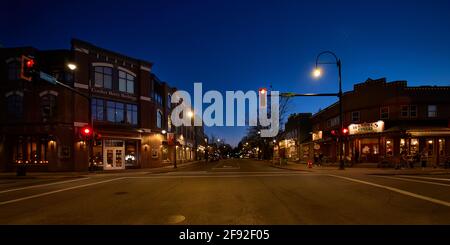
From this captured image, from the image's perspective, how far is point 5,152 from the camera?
34.6m

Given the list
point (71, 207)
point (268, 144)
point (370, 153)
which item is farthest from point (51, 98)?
point (268, 144)

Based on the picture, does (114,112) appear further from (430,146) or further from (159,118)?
(430,146)

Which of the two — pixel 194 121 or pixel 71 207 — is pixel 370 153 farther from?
pixel 194 121

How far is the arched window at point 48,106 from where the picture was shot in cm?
3388

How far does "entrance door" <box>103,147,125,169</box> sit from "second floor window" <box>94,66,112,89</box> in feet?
22.7

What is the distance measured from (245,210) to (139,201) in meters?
4.26

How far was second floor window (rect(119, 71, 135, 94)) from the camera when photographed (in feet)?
128

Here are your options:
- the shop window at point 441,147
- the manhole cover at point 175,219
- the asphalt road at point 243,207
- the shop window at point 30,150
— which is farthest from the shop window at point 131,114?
the manhole cover at point 175,219

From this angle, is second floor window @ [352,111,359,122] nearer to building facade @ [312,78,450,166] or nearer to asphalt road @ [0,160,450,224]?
building facade @ [312,78,450,166]

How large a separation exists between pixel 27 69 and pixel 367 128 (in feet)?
97.2

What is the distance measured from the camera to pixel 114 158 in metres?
38.5

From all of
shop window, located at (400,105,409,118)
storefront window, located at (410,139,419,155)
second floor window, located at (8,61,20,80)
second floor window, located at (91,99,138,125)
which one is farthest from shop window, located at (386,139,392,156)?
second floor window, located at (8,61,20,80)

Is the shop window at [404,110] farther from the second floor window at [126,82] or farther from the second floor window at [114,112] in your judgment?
the second floor window at [126,82]
